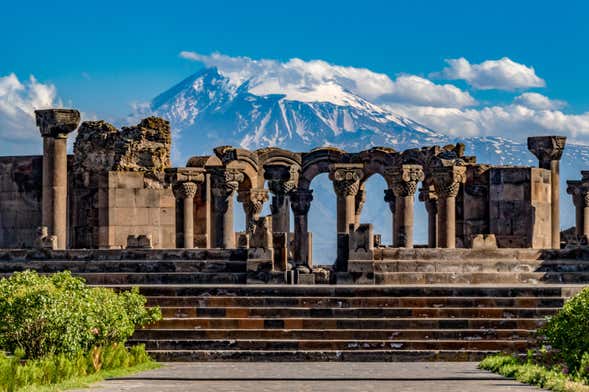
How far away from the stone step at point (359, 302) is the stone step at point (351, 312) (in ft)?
1.02

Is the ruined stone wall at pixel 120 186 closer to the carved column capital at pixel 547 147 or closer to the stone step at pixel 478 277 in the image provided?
the stone step at pixel 478 277

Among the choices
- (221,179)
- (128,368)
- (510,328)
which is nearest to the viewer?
(128,368)

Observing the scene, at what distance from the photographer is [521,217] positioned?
44062 millimetres

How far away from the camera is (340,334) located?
26.9m

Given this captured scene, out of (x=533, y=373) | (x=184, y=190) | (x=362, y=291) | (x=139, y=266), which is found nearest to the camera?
(x=533, y=373)

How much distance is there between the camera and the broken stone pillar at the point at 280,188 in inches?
1462

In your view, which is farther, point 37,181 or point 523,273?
point 37,181

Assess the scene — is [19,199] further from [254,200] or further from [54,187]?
[254,200]

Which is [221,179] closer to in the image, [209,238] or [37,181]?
[209,238]

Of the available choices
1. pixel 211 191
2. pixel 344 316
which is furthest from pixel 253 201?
pixel 344 316

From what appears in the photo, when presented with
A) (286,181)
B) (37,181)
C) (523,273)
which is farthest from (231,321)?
(37,181)

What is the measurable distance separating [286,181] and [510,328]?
40.8 feet

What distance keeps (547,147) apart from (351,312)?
19637 millimetres

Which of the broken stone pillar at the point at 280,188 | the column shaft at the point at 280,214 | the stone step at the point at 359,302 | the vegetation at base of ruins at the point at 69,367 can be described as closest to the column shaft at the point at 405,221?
the column shaft at the point at 280,214
